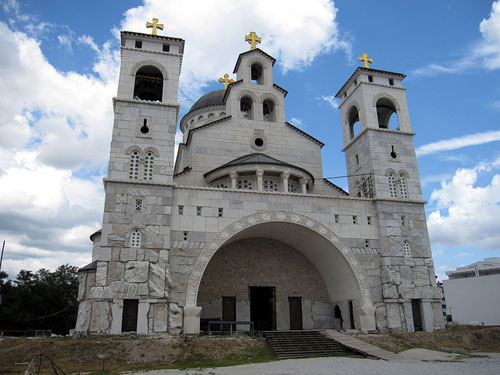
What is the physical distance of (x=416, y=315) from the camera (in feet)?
66.3

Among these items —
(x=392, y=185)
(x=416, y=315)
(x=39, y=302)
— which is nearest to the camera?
(x=416, y=315)

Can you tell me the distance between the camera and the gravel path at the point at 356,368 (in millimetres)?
11684

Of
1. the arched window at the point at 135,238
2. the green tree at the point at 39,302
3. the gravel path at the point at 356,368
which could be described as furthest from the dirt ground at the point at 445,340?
the green tree at the point at 39,302

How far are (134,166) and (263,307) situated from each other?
10307mm

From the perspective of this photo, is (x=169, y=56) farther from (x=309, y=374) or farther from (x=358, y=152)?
(x=309, y=374)

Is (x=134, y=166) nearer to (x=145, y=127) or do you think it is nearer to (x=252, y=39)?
(x=145, y=127)

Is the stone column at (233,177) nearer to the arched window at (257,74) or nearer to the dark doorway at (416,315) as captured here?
the arched window at (257,74)

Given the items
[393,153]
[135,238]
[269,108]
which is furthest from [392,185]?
[135,238]

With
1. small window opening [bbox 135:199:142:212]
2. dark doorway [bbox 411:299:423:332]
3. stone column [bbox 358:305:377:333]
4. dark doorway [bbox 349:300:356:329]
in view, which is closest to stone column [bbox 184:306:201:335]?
small window opening [bbox 135:199:142:212]

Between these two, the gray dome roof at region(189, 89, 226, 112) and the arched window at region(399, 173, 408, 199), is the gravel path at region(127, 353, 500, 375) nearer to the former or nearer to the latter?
the arched window at region(399, 173, 408, 199)

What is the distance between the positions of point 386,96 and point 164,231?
15433 millimetres

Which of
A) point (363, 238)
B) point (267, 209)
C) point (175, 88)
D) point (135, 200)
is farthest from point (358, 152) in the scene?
point (135, 200)

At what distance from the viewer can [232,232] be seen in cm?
1892

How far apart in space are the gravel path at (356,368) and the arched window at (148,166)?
9.25 meters
